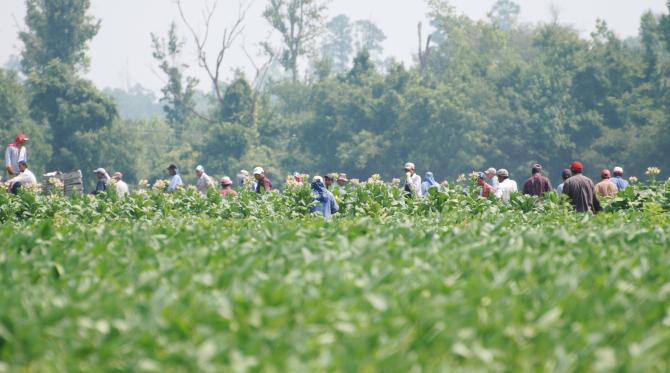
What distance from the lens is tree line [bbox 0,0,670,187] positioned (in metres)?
55.9

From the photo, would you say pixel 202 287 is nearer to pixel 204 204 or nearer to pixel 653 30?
pixel 204 204

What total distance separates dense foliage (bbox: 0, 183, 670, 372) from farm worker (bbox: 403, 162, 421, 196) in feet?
33.3

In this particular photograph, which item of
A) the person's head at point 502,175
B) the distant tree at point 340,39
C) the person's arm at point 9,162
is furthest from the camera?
the distant tree at point 340,39

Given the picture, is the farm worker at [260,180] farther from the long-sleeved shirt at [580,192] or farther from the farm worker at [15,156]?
the long-sleeved shirt at [580,192]

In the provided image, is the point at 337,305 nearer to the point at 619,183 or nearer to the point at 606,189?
the point at 606,189

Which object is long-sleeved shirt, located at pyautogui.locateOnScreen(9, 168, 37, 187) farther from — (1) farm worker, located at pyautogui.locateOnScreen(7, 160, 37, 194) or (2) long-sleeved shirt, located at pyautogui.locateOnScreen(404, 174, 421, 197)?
(2) long-sleeved shirt, located at pyautogui.locateOnScreen(404, 174, 421, 197)

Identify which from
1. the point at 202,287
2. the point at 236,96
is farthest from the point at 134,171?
the point at 202,287

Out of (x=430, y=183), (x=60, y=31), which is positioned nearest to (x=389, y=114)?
(x=60, y=31)

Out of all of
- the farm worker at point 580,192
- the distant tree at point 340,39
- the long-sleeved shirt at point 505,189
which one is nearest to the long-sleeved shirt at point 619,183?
the long-sleeved shirt at point 505,189

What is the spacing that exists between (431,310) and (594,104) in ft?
176

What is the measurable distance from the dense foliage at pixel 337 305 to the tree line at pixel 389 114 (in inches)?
1781

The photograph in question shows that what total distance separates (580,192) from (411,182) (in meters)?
4.95

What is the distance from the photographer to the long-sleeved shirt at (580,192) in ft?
51.8

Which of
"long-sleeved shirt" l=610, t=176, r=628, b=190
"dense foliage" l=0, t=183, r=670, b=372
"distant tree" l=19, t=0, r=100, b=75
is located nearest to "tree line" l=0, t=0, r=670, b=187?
"distant tree" l=19, t=0, r=100, b=75
